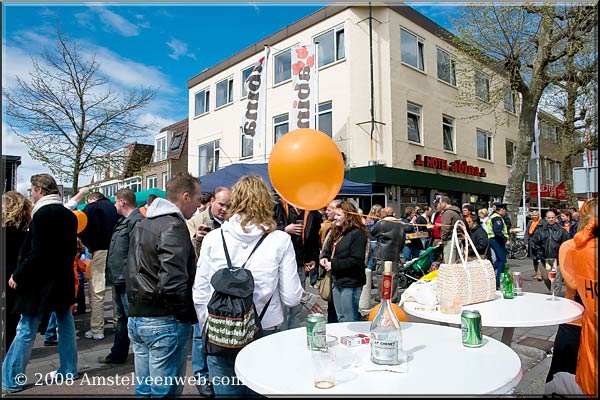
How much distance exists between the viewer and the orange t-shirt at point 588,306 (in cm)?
178


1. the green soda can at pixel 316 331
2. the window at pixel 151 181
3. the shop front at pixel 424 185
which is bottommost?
the green soda can at pixel 316 331

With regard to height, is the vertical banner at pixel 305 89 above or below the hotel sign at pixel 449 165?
above

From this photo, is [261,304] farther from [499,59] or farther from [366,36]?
[366,36]

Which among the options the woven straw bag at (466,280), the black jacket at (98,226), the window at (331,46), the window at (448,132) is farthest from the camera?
the window at (448,132)

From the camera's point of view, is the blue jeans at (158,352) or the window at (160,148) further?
the window at (160,148)

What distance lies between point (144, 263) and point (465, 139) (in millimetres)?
17582

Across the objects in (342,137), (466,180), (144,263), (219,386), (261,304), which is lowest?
(219,386)

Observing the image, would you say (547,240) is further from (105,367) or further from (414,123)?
(105,367)

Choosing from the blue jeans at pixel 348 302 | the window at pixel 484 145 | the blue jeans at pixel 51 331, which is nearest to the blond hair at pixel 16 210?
the blue jeans at pixel 51 331

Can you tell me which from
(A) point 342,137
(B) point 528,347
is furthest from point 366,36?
(B) point 528,347

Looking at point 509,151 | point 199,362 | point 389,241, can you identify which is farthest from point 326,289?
point 509,151

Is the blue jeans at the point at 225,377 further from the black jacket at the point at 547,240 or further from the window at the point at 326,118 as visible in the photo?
the window at the point at 326,118

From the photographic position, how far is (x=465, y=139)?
1773cm

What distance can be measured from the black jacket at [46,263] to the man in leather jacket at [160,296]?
4.60 feet
